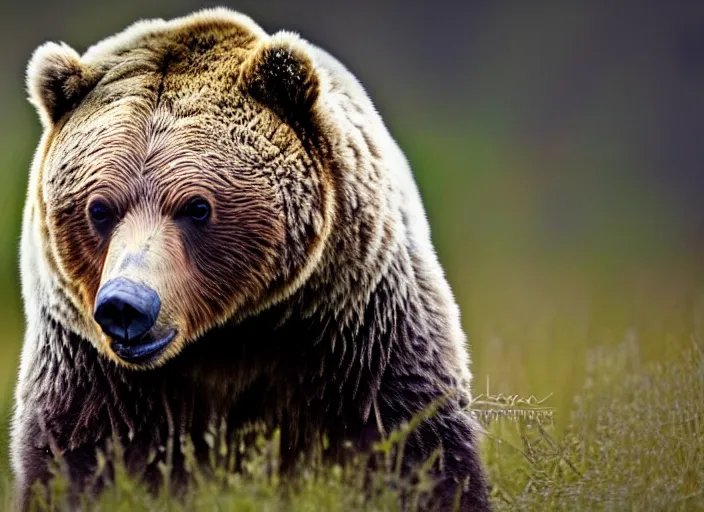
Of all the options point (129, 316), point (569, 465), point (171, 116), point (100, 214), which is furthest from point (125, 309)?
point (569, 465)

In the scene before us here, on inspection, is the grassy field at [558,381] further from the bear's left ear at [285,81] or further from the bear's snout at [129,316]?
the bear's left ear at [285,81]

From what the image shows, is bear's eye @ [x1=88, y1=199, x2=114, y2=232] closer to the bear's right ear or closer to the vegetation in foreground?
the bear's right ear

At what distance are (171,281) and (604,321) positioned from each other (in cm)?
552

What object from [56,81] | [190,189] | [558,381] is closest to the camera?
[190,189]

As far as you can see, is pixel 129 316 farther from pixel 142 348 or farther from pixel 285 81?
pixel 285 81

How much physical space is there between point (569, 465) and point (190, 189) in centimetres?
169

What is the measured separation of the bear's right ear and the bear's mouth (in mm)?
1126

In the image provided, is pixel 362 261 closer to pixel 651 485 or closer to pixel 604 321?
pixel 651 485

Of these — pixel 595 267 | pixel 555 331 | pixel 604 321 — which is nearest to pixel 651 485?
pixel 555 331

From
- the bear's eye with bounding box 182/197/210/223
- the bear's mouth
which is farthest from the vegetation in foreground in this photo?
the bear's eye with bounding box 182/197/210/223

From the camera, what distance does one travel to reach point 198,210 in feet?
15.5

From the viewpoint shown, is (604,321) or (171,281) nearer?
(171,281)

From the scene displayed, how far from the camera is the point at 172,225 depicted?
4.68 m

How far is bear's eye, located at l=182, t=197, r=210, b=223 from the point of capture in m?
4.71
